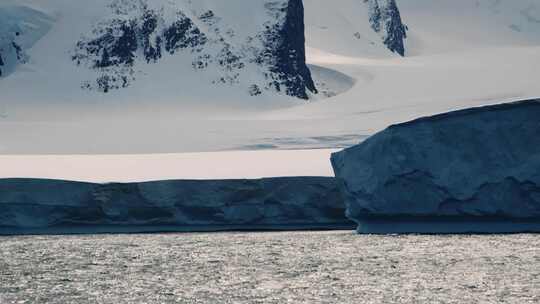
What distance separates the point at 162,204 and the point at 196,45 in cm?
4853

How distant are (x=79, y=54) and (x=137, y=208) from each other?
48515mm

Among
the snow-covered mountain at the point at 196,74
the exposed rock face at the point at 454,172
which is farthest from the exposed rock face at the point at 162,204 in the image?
the snow-covered mountain at the point at 196,74

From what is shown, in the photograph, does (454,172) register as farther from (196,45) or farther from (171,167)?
(196,45)

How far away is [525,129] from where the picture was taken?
22.0 metres

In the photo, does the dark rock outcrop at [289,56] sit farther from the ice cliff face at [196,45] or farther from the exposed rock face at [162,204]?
the exposed rock face at [162,204]

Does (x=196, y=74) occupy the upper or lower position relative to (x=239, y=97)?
upper

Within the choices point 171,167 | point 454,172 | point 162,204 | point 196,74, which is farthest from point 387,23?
point 454,172

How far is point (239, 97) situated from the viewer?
69.9 m

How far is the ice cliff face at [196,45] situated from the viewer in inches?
2749

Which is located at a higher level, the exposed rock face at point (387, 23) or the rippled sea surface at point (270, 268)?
the exposed rock face at point (387, 23)

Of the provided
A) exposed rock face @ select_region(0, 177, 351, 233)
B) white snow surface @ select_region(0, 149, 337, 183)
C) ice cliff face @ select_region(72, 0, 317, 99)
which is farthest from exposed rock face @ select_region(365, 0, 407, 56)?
exposed rock face @ select_region(0, 177, 351, 233)

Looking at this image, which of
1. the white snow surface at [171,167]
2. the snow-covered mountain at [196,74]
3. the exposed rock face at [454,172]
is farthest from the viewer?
the snow-covered mountain at [196,74]

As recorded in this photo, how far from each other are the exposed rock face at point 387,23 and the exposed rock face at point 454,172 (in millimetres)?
78833

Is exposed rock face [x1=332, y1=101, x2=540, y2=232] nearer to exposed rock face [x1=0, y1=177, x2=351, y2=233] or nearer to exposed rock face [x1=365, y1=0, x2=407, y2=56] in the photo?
exposed rock face [x1=0, y1=177, x2=351, y2=233]
